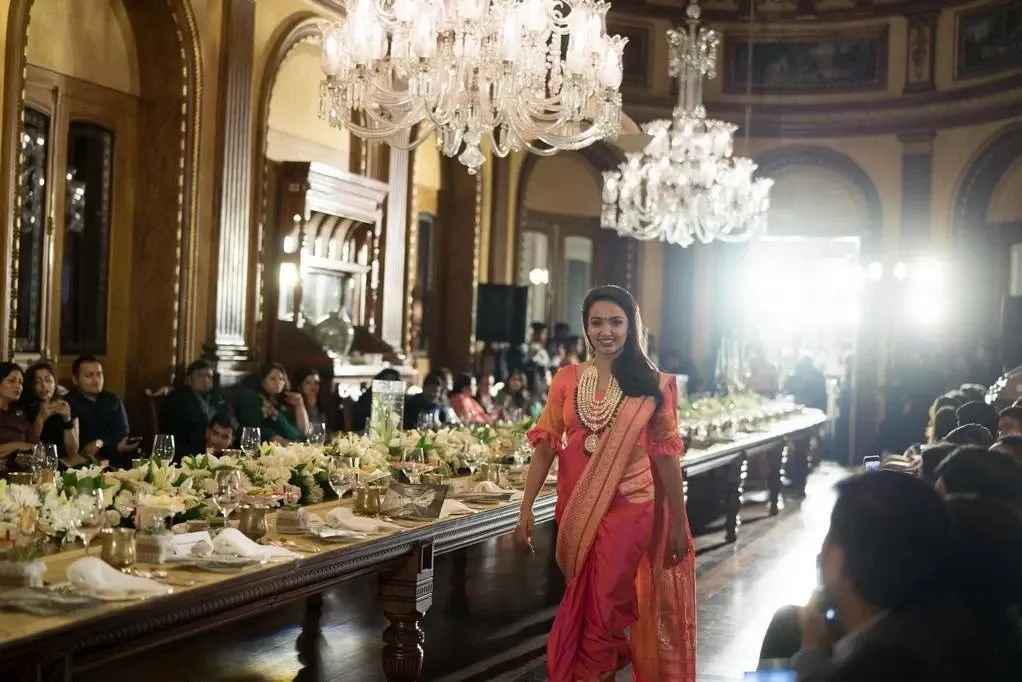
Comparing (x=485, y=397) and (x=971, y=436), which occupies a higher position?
(x=971, y=436)

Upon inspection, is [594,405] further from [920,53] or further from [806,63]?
[806,63]

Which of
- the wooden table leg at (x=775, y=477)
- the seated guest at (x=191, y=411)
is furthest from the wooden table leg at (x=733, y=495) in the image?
the seated guest at (x=191, y=411)

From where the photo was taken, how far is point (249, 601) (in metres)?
3.17

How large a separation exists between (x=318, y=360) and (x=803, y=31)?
361 inches

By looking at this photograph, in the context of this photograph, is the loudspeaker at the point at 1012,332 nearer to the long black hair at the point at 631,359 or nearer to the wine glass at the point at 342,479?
the long black hair at the point at 631,359

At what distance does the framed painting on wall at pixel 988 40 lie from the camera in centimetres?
1397

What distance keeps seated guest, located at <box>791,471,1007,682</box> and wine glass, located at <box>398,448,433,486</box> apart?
275 centimetres

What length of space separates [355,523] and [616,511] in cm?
92

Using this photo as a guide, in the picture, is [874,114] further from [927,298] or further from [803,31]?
[927,298]

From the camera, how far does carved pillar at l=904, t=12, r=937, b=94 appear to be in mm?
15031

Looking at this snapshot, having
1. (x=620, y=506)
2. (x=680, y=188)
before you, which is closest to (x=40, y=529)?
(x=620, y=506)

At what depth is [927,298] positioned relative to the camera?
15.0 m

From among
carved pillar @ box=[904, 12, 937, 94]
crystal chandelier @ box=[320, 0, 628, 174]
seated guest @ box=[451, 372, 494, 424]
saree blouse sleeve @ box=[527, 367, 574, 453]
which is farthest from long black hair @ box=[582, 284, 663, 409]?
carved pillar @ box=[904, 12, 937, 94]

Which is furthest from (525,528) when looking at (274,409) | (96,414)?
→ (274,409)
